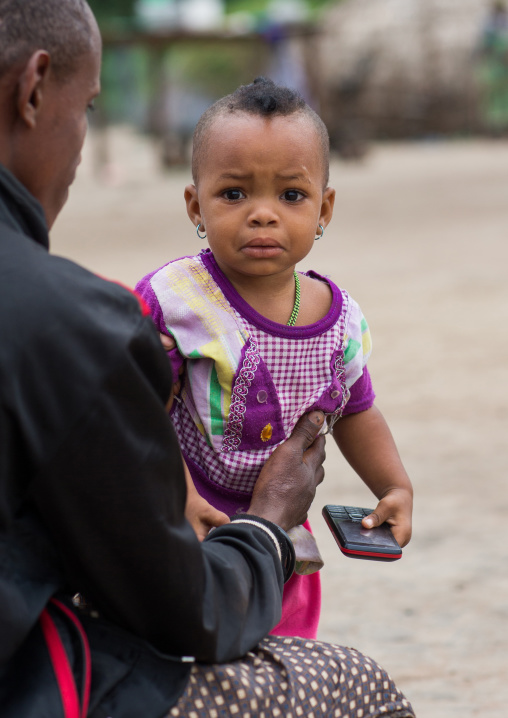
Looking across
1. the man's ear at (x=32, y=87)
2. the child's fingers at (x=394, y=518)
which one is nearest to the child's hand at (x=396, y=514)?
the child's fingers at (x=394, y=518)

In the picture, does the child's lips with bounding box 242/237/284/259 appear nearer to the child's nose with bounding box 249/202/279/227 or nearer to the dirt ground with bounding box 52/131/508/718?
the child's nose with bounding box 249/202/279/227

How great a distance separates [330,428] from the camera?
7.76ft

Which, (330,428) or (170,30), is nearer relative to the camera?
(330,428)

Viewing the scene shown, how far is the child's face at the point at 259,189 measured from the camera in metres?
2.16

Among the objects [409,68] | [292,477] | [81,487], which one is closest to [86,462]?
[81,487]

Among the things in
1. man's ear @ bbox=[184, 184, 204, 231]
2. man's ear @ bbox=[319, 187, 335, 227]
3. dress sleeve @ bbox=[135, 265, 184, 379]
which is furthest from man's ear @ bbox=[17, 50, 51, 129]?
man's ear @ bbox=[319, 187, 335, 227]

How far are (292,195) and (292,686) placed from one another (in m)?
1.01

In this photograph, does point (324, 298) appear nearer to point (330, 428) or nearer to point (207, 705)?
point (330, 428)

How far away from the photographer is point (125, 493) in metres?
1.47

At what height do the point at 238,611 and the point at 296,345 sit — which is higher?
the point at 296,345

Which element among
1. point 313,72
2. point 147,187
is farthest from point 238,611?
point 313,72

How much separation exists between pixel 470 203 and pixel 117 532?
47.2 ft

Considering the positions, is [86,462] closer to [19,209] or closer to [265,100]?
[19,209]

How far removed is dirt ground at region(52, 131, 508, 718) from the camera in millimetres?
3418
